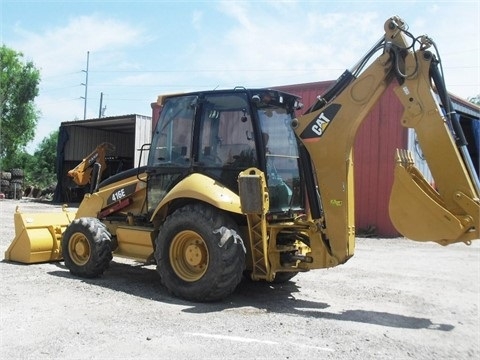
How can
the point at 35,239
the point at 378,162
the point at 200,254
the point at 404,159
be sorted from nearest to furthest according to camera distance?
1. the point at 404,159
2. the point at 200,254
3. the point at 35,239
4. the point at 378,162

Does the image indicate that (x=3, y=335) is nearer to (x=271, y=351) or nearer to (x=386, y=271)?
(x=271, y=351)

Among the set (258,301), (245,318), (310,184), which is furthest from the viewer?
(310,184)

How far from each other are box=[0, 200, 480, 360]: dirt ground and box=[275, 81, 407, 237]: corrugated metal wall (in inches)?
226

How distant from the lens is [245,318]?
5266 millimetres

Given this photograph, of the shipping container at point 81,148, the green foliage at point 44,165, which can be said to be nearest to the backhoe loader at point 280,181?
the shipping container at point 81,148

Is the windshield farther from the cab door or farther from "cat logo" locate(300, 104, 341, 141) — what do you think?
the cab door

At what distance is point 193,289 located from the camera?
5.87 m

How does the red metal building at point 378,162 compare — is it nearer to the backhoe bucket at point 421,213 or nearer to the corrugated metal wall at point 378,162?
the corrugated metal wall at point 378,162

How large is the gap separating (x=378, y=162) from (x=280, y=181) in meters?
8.34

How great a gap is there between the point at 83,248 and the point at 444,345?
16.2ft

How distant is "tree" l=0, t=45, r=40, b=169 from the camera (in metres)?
32.1

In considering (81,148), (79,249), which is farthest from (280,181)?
(81,148)

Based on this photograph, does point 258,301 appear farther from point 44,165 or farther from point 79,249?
point 44,165

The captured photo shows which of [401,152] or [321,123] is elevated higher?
[321,123]
